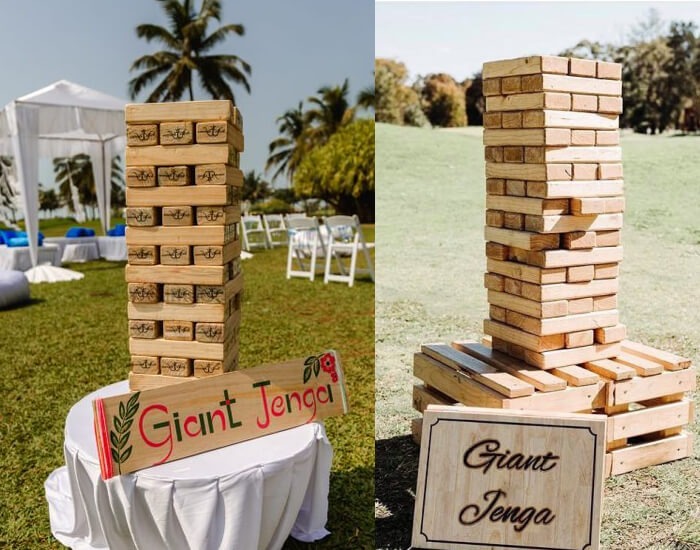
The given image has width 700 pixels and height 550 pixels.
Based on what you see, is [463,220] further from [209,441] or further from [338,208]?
[338,208]

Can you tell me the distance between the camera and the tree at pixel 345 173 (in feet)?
88.7

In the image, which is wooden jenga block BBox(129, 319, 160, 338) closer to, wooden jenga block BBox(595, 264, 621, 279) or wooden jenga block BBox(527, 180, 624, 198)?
wooden jenga block BBox(527, 180, 624, 198)

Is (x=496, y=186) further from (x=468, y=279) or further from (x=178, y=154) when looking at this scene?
(x=468, y=279)

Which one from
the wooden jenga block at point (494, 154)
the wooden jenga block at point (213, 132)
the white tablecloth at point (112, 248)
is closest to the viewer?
the wooden jenga block at point (213, 132)

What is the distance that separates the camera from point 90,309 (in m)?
9.51

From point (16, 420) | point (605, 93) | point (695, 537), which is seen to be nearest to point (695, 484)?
point (695, 537)

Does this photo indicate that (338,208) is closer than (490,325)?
No

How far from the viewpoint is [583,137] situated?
3.55 metres

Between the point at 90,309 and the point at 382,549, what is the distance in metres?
7.29

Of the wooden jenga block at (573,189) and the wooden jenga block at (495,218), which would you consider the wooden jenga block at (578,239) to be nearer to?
the wooden jenga block at (573,189)

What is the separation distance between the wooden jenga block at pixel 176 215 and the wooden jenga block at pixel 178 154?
0.19 meters

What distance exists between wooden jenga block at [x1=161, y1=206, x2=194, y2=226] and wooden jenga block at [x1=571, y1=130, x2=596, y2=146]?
Answer: 1907 mm

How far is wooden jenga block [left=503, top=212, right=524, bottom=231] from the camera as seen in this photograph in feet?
12.3

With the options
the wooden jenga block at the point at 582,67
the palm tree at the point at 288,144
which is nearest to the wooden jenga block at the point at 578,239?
the wooden jenga block at the point at 582,67
